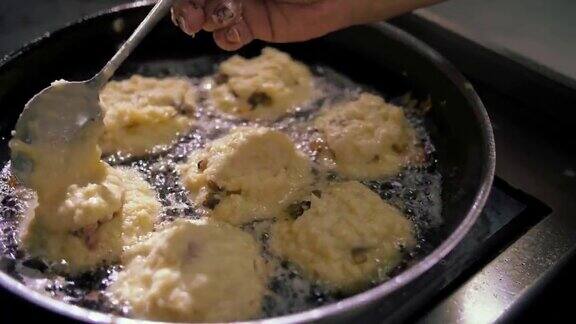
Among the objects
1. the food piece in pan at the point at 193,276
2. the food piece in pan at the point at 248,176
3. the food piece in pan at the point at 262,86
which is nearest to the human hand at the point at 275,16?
the food piece in pan at the point at 262,86

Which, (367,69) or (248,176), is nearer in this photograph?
(248,176)

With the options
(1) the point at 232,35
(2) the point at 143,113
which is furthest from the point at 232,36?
(2) the point at 143,113

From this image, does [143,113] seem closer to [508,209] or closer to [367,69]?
[367,69]

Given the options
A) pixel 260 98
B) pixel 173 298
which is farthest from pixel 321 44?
pixel 173 298

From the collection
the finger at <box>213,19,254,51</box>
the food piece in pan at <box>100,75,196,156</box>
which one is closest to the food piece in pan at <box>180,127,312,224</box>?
the food piece in pan at <box>100,75,196,156</box>

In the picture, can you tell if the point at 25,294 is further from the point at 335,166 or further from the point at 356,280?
the point at 335,166

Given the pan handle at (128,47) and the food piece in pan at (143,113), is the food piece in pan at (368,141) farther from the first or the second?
the pan handle at (128,47)

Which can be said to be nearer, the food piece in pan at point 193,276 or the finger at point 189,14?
the food piece in pan at point 193,276
